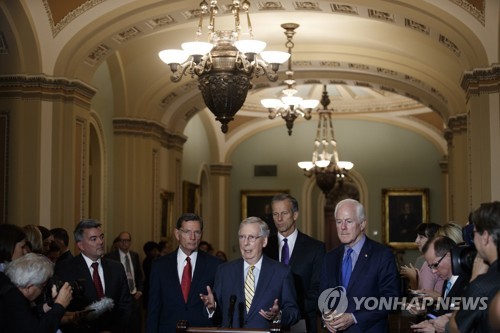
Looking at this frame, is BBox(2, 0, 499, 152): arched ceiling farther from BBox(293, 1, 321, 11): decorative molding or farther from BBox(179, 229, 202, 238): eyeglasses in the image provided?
BBox(179, 229, 202, 238): eyeglasses

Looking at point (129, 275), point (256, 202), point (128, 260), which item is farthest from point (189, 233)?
point (256, 202)

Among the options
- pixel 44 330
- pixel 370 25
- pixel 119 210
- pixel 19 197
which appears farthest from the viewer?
pixel 119 210

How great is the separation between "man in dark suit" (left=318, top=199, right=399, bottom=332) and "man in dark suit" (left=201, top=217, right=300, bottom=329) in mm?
256

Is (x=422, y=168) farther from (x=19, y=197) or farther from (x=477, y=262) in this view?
(x=477, y=262)

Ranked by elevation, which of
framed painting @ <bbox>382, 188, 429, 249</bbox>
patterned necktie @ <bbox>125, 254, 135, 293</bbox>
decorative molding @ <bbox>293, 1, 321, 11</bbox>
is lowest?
patterned necktie @ <bbox>125, 254, 135, 293</bbox>

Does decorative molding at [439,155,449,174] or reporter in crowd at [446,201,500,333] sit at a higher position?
decorative molding at [439,155,449,174]

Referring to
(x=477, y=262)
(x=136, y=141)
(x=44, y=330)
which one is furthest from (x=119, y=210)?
(x=477, y=262)

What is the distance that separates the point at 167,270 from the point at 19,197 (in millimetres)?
5585

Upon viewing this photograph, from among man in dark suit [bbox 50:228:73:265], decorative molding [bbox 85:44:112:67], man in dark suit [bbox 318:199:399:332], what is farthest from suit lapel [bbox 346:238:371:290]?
decorative molding [bbox 85:44:112:67]

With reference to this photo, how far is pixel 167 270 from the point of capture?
6.32 m

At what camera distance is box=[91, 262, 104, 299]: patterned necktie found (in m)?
6.41

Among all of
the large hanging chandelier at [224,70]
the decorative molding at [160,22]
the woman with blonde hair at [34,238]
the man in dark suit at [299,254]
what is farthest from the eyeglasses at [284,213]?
the decorative molding at [160,22]

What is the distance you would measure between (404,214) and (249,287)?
18454mm

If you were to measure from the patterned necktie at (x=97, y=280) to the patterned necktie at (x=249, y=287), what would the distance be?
1299 millimetres
